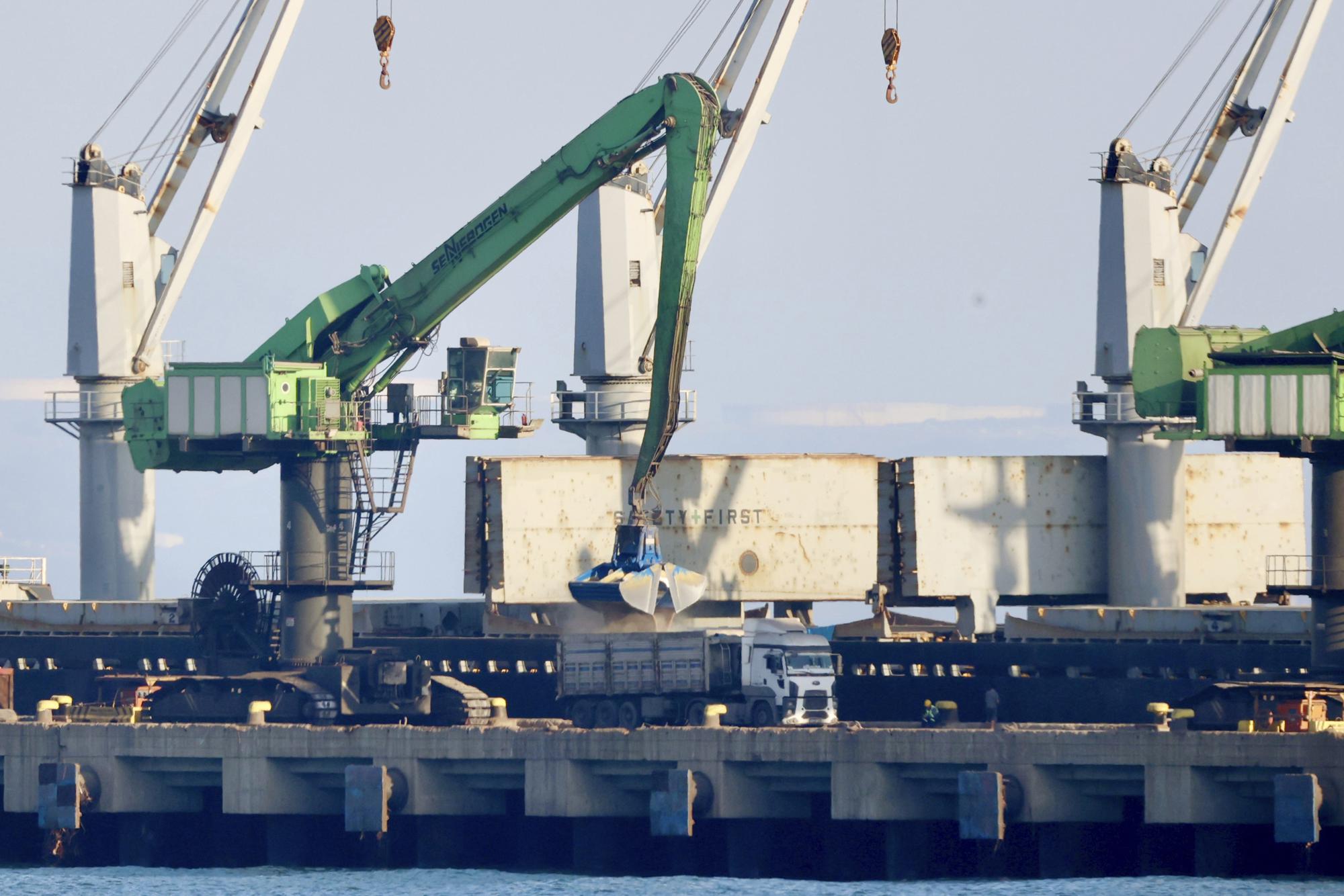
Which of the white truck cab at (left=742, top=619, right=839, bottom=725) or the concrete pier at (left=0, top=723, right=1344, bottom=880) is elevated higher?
the white truck cab at (left=742, top=619, right=839, bottom=725)

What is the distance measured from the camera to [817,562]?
88750mm

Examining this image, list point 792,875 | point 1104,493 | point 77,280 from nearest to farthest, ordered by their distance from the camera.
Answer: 1. point 792,875
2. point 1104,493
3. point 77,280

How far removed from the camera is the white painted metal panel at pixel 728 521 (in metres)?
88.4

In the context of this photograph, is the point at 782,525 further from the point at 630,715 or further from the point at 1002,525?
the point at 630,715

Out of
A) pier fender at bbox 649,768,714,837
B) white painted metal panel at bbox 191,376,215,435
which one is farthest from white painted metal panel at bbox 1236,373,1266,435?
white painted metal panel at bbox 191,376,215,435

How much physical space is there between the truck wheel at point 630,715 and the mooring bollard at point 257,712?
1031 centimetres

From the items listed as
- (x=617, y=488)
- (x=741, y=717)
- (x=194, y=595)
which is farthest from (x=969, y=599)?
(x=194, y=595)

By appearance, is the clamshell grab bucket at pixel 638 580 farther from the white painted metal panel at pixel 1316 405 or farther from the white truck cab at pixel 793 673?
the white painted metal panel at pixel 1316 405

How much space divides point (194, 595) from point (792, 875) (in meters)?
23.5

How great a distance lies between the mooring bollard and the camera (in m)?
76.9

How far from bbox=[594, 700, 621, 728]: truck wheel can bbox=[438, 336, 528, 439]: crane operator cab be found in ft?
45.6

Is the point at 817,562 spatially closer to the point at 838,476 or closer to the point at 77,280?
the point at 838,476

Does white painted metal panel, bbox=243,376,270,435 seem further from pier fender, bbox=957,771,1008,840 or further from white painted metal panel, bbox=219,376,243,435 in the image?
pier fender, bbox=957,771,1008,840

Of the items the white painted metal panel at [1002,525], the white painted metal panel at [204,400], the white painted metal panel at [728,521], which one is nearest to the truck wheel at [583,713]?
the white painted metal panel at [728,521]
